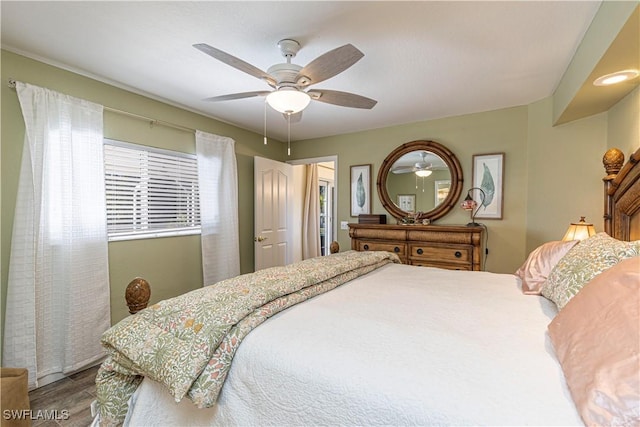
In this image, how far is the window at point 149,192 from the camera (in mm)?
2574

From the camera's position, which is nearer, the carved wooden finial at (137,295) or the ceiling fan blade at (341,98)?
the carved wooden finial at (137,295)

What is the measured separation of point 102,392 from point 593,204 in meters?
3.66

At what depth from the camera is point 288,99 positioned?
1.83 m

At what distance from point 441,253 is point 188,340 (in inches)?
107

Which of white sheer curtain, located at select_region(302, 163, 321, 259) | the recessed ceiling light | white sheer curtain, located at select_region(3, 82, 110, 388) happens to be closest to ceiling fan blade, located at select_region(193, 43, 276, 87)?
white sheer curtain, located at select_region(3, 82, 110, 388)

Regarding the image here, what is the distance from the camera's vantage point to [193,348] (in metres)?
1.03

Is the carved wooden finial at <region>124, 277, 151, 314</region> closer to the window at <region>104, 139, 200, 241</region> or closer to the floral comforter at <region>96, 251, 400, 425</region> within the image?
the floral comforter at <region>96, 251, 400, 425</region>

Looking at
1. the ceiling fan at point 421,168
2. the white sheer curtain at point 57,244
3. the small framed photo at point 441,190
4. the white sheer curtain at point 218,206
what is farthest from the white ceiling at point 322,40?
the small framed photo at point 441,190

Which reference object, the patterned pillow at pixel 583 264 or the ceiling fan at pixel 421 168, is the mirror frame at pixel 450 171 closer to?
the ceiling fan at pixel 421 168

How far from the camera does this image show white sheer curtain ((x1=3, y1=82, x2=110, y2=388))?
199 centimetres

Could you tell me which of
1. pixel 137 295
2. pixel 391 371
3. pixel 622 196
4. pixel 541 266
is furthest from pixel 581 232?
pixel 137 295

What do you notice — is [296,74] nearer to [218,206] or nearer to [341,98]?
[341,98]

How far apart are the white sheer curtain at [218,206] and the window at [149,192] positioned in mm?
119

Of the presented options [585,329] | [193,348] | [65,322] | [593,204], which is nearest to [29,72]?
[65,322]
